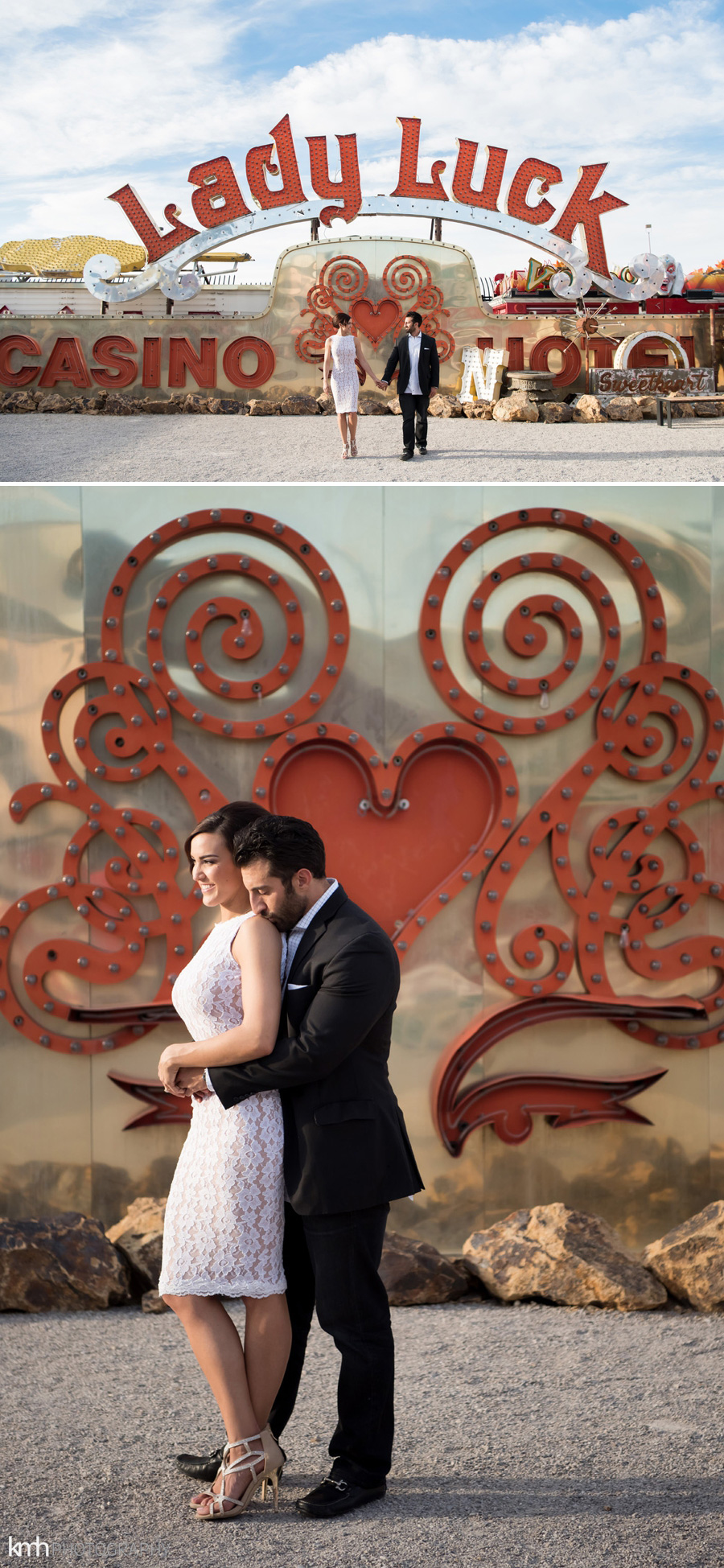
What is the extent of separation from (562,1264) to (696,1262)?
52 centimetres

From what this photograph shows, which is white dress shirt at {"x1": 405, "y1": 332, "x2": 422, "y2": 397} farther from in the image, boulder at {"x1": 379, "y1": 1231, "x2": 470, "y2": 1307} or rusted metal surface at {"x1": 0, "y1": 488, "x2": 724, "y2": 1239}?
boulder at {"x1": 379, "y1": 1231, "x2": 470, "y2": 1307}

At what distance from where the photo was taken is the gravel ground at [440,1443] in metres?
2.94

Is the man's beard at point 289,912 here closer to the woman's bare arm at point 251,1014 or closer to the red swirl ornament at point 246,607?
the woman's bare arm at point 251,1014

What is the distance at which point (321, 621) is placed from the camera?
18.3 ft

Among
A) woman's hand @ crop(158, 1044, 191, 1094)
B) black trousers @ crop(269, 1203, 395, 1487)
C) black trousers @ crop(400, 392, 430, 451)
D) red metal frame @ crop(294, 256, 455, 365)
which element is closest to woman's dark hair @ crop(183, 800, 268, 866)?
woman's hand @ crop(158, 1044, 191, 1094)

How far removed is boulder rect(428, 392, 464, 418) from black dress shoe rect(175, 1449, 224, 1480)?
9555 millimetres

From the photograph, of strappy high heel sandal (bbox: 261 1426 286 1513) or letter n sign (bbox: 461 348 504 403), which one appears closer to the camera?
strappy high heel sandal (bbox: 261 1426 286 1513)

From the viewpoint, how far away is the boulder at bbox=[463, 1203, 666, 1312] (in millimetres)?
4984

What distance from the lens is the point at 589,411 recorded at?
36.2ft

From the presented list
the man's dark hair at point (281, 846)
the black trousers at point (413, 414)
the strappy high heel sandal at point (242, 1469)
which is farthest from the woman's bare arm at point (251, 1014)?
the black trousers at point (413, 414)

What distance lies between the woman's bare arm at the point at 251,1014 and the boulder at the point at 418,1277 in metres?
2.45

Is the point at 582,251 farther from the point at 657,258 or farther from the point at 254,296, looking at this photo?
the point at 254,296

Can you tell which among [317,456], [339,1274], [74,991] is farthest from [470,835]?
[317,456]

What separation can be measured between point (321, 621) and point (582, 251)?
8089 millimetres
